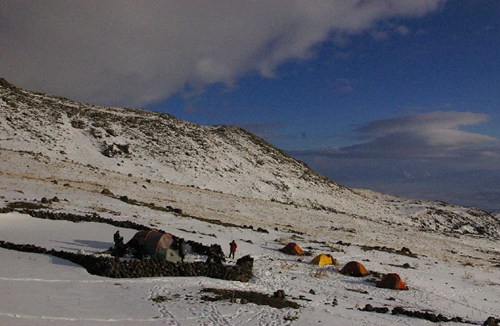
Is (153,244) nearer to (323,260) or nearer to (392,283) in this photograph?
(323,260)

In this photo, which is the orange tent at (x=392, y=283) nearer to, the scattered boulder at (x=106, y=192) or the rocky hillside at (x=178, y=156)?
the scattered boulder at (x=106, y=192)

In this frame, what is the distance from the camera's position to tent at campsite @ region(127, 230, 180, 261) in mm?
20764

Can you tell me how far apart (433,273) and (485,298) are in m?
5.42

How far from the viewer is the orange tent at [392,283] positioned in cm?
2144

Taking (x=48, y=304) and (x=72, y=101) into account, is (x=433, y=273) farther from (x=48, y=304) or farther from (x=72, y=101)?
(x=72, y=101)

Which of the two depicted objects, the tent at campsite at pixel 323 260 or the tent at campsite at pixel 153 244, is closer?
the tent at campsite at pixel 153 244

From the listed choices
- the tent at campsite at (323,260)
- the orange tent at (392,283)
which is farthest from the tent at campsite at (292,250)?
the orange tent at (392,283)

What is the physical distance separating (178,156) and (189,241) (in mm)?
44390

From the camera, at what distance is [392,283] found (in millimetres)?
Result: 21516

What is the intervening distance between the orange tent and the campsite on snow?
0.11 meters

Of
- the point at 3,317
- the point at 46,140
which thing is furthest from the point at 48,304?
the point at 46,140

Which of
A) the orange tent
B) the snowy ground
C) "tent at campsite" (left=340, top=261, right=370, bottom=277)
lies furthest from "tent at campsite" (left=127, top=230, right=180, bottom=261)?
the orange tent

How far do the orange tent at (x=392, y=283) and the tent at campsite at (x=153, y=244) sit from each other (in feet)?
37.3

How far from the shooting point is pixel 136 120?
78812mm
